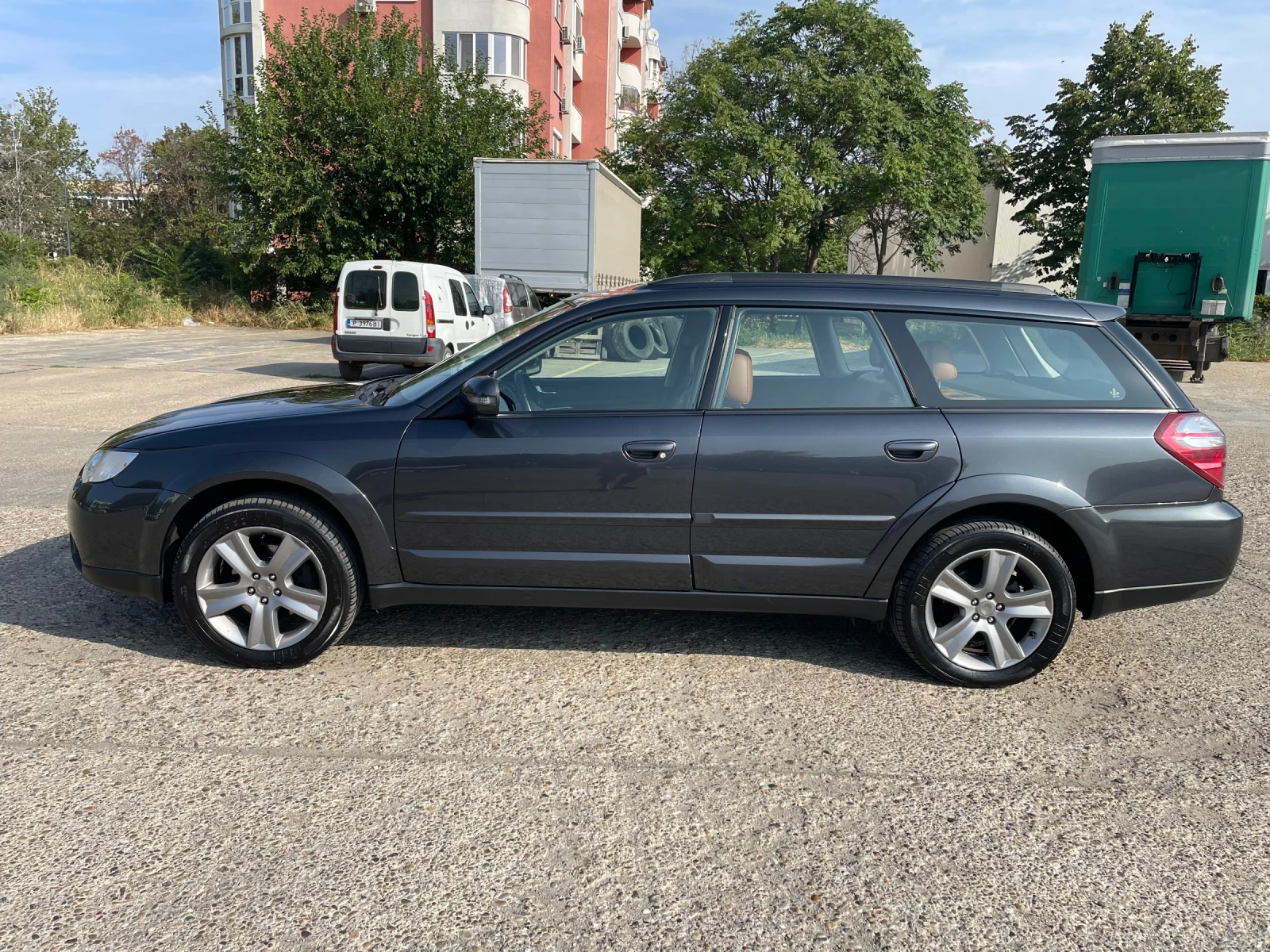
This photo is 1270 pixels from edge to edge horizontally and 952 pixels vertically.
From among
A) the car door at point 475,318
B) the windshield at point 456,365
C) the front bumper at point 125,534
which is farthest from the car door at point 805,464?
the car door at point 475,318

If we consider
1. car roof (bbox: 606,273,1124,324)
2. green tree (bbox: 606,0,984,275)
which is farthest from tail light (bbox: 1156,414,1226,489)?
green tree (bbox: 606,0,984,275)

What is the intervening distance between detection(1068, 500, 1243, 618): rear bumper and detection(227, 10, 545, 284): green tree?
97.1 ft

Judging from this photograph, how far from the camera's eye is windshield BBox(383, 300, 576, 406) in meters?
4.12

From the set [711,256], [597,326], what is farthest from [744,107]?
[597,326]

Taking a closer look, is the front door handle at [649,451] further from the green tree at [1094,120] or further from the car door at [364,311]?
the green tree at [1094,120]

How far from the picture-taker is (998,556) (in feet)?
12.8

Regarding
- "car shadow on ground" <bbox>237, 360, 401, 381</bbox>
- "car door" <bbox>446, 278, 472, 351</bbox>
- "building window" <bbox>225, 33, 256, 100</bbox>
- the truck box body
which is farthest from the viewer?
"building window" <bbox>225, 33, 256, 100</bbox>

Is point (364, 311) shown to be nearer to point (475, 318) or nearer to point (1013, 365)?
point (475, 318)

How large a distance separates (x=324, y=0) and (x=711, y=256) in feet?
74.0

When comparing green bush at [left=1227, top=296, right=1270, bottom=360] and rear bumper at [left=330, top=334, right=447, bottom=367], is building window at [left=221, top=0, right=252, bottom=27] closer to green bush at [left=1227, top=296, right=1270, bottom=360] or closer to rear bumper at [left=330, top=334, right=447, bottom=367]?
rear bumper at [left=330, top=334, right=447, bottom=367]

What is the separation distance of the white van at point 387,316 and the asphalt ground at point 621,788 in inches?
434

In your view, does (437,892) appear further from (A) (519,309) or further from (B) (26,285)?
(B) (26,285)

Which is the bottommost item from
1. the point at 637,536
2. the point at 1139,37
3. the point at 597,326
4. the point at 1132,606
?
the point at 1132,606

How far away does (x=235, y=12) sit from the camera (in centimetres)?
4309
